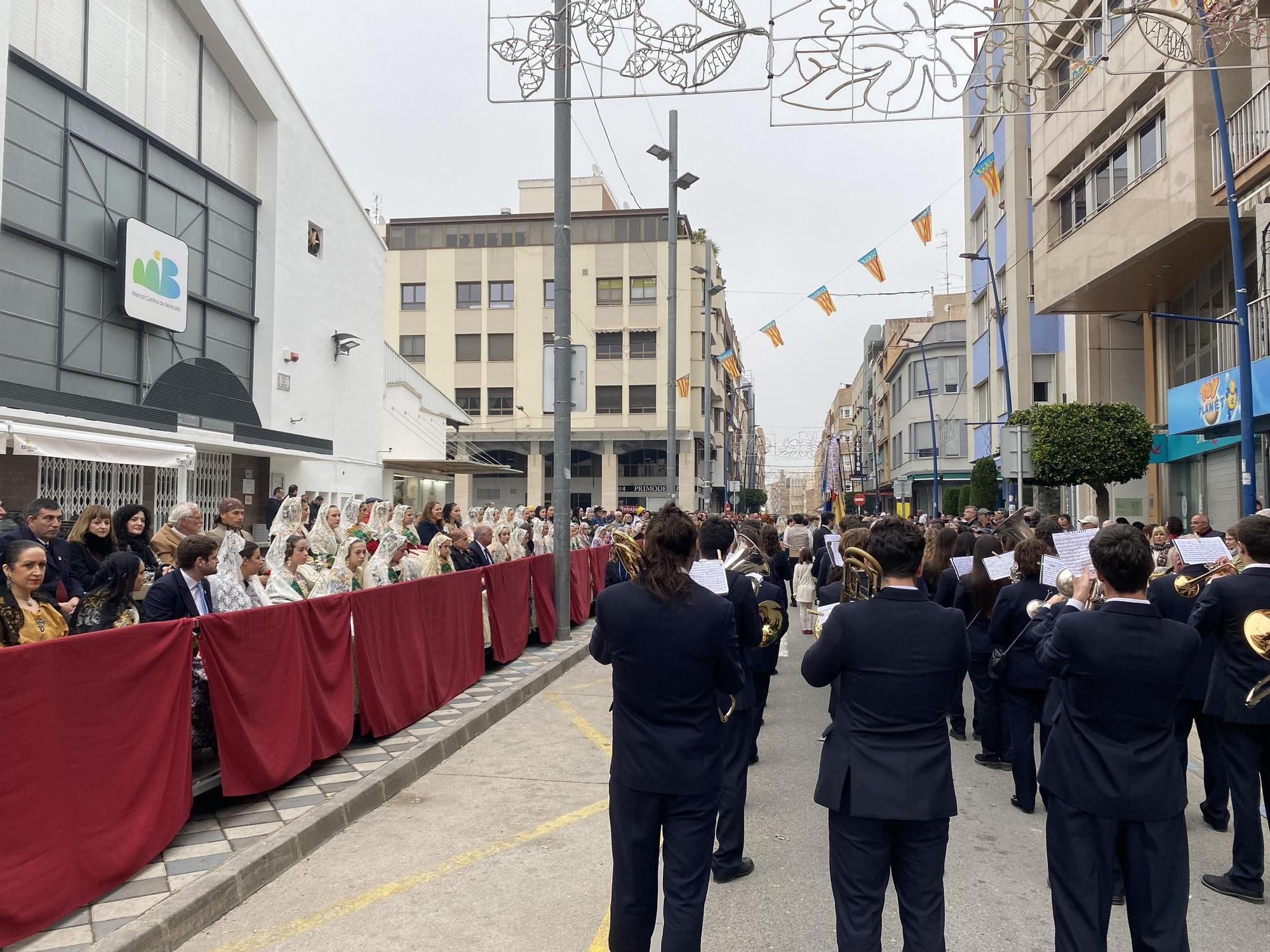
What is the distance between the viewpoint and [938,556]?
314 inches

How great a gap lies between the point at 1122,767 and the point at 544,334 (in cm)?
4788

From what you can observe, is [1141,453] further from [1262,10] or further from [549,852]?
[549,852]

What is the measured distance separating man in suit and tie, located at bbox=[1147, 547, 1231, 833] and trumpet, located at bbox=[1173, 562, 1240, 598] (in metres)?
0.11

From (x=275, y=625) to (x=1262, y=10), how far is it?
1789 centimetres

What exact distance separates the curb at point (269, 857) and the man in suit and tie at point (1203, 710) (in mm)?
4675

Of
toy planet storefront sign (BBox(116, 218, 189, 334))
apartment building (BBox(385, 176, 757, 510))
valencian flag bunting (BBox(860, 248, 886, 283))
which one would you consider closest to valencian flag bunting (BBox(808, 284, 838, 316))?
valencian flag bunting (BBox(860, 248, 886, 283))

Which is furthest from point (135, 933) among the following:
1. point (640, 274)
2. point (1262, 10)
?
point (640, 274)

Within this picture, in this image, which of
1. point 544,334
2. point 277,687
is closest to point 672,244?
point 277,687

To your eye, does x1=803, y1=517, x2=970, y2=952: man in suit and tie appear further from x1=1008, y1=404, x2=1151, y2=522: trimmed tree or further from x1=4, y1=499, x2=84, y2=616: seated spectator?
x1=1008, y1=404, x2=1151, y2=522: trimmed tree

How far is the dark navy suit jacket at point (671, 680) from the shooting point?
10.9 ft

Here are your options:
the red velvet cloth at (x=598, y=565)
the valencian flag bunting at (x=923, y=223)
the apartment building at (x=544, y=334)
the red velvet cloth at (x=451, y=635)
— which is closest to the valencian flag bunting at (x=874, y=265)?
the valencian flag bunting at (x=923, y=223)

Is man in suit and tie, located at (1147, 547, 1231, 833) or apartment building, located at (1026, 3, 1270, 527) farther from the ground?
apartment building, located at (1026, 3, 1270, 527)

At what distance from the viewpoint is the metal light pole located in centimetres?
1161

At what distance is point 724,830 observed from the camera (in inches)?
183
